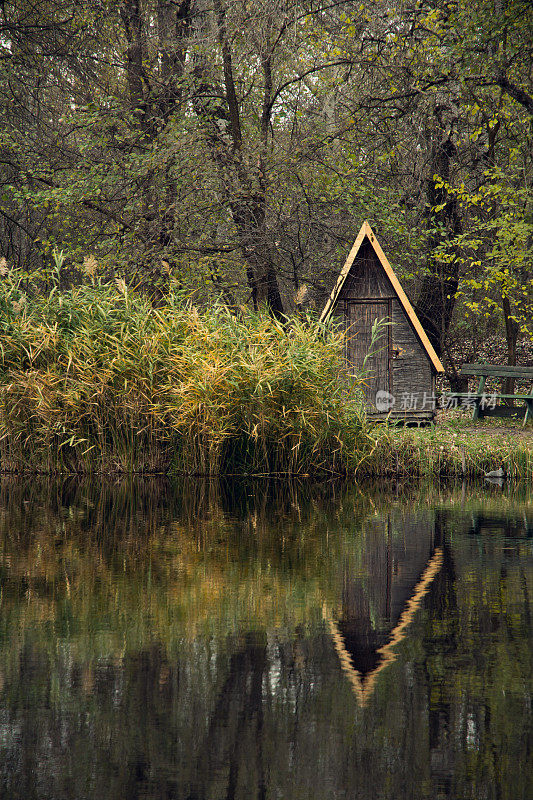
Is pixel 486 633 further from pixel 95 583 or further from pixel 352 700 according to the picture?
pixel 95 583

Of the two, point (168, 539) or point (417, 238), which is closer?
point (168, 539)

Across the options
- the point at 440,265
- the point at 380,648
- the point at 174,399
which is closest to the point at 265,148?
the point at 440,265

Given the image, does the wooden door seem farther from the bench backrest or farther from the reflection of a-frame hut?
the reflection of a-frame hut

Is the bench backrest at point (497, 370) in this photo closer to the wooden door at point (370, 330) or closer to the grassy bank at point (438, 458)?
the wooden door at point (370, 330)

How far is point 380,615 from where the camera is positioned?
532 centimetres

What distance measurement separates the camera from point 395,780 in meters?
3.20

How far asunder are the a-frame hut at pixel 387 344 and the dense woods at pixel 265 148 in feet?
6.33

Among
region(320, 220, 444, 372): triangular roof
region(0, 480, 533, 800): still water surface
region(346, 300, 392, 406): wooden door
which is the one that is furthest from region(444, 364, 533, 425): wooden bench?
region(0, 480, 533, 800): still water surface

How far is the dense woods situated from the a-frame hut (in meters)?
1.93

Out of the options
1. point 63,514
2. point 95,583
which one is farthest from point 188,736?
point 63,514

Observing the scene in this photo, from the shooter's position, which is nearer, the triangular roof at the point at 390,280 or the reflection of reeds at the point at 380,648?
the reflection of reeds at the point at 380,648

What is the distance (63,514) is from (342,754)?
6278mm

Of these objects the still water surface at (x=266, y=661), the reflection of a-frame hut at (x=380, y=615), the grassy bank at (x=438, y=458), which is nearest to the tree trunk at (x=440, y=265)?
the grassy bank at (x=438, y=458)

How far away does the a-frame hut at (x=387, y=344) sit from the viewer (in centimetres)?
1711
